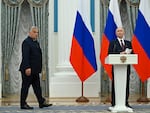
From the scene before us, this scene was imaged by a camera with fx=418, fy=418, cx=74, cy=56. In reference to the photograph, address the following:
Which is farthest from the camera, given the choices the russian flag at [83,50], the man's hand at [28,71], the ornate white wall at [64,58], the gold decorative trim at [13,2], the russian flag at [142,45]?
the gold decorative trim at [13,2]

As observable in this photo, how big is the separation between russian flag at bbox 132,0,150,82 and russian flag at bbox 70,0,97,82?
1.01 metres

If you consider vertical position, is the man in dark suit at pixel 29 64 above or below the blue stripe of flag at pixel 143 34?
below

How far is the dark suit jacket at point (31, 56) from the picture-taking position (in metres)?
7.44

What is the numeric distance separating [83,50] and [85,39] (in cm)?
27

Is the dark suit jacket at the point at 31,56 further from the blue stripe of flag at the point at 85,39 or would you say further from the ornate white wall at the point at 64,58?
the ornate white wall at the point at 64,58

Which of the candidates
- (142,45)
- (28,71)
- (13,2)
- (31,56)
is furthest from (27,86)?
(13,2)

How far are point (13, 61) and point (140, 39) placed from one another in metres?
3.80

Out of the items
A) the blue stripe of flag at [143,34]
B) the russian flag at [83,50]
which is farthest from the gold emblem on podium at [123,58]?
the russian flag at [83,50]

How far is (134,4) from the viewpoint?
11062 millimetres

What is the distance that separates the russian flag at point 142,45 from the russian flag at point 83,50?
101 centimetres

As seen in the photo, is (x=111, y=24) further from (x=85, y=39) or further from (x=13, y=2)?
(x=13, y=2)

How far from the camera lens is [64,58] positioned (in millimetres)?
10914

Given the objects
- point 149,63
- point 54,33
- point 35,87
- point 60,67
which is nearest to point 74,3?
point 54,33

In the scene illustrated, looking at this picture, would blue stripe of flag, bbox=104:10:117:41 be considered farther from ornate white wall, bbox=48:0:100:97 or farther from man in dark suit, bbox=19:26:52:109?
man in dark suit, bbox=19:26:52:109
